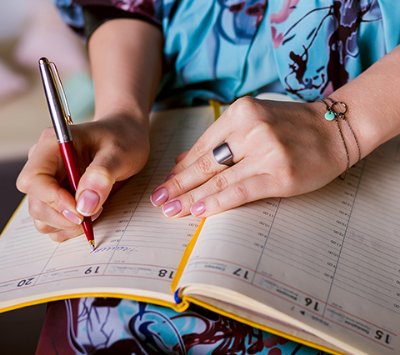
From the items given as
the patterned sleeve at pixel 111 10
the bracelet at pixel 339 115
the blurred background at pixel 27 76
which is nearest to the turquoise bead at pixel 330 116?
the bracelet at pixel 339 115

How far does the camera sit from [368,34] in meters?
0.72

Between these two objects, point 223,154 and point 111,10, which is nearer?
point 223,154

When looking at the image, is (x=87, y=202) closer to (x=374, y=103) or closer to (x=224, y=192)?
(x=224, y=192)

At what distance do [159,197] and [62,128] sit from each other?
13 cm

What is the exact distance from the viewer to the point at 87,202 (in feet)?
1.76

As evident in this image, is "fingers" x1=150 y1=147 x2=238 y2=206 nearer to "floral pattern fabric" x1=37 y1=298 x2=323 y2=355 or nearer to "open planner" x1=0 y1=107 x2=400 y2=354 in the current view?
"open planner" x1=0 y1=107 x2=400 y2=354

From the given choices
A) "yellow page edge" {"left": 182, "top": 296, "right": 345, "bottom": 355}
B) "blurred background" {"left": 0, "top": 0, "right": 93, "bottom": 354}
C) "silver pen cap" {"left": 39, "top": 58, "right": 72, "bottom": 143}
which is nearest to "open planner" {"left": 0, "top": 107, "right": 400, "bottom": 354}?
"yellow page edge" {"left": 182, "top": 296, "right": 345, "bottom": 355}

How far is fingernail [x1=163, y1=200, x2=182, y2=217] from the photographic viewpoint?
58cm

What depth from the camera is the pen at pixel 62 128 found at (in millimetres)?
546

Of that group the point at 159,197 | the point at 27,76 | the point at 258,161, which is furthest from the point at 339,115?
the point at 27,76

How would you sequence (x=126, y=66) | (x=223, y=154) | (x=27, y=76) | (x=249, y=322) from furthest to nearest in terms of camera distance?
(x=27, y=76) < (x=126, y=66) < (x=223, y=154) < (x=249, y=322)

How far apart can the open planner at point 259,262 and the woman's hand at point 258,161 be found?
0.06 ft

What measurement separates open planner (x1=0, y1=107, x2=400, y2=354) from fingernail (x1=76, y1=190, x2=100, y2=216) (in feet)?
0.15

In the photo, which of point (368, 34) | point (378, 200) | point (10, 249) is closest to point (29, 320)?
point (10, 249)
